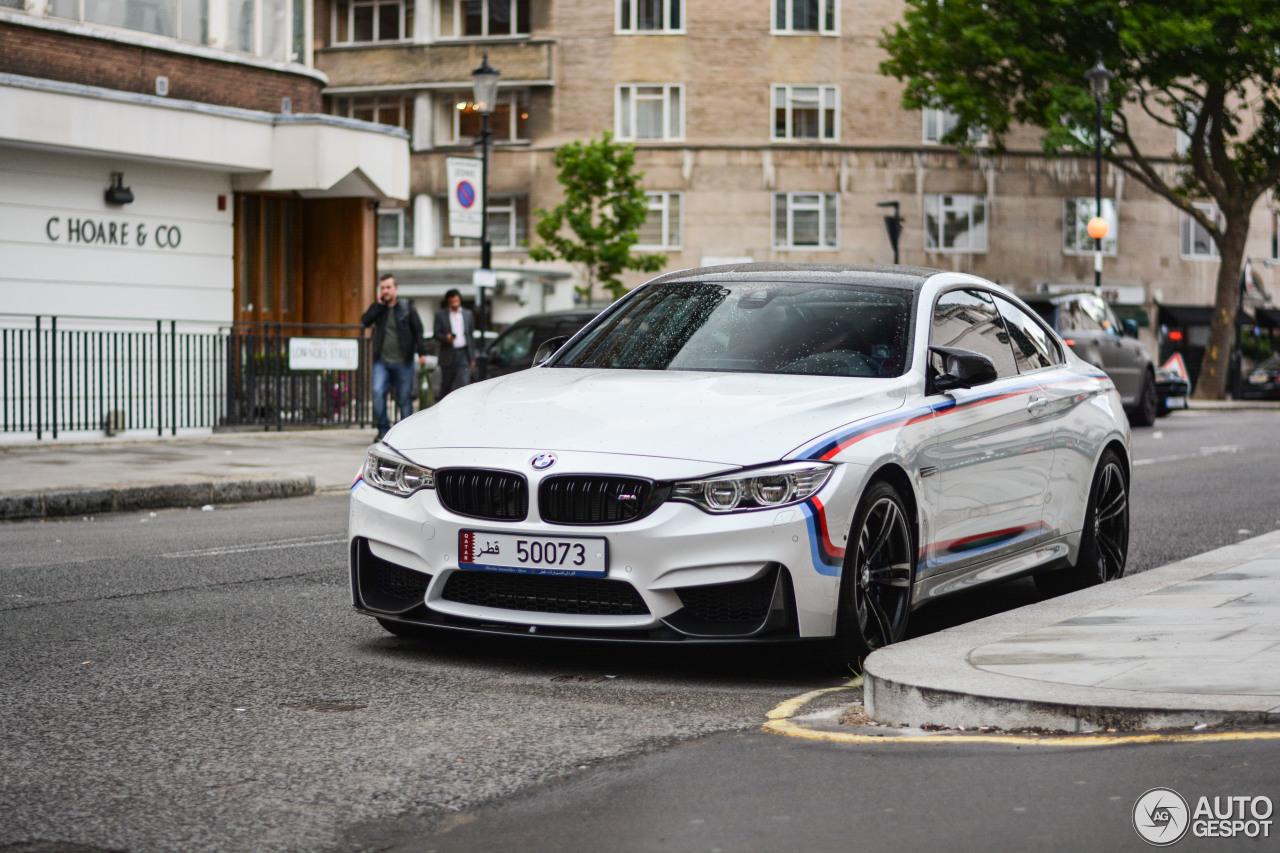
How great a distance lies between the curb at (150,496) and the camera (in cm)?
1304

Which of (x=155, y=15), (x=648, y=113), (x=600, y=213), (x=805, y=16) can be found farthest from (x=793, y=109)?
(x=155, y=15)

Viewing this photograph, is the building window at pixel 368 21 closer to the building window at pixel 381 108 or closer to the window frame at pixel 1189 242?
the building window at pixel 381 108

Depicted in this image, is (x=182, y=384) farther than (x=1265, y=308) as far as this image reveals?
No

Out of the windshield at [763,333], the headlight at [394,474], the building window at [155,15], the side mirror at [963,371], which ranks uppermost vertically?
the building window at [155,15]

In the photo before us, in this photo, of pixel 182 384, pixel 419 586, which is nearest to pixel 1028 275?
pixel 182 384

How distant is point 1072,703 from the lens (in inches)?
197

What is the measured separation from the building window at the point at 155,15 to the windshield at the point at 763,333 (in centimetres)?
1614

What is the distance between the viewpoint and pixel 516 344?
2220 centimetres

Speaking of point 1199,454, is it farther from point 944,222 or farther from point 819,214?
point 944,222

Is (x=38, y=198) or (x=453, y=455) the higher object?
(x=38, y=198)

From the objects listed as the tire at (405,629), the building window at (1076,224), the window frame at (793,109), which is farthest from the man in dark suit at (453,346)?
the building window at (1076,224)

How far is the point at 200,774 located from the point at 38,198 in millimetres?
18039

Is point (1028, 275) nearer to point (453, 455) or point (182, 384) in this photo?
point (182, 384)

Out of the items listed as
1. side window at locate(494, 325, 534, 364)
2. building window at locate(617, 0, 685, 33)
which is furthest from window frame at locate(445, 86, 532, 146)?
side window at locate(494, 325, 534, 364)
